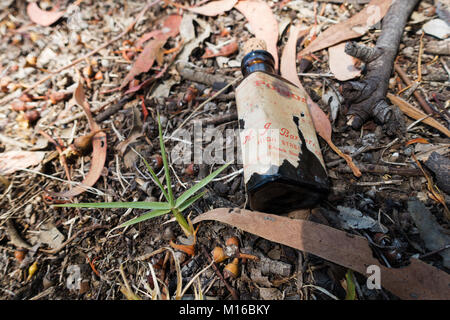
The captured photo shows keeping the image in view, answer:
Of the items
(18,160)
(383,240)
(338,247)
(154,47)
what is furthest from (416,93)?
(18,160)

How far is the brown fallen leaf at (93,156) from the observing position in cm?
153

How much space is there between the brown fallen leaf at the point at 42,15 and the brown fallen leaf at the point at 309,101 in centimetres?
213

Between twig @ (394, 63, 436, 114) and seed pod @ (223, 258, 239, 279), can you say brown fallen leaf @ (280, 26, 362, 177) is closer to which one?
twig @ (394, 63, 436, 114)

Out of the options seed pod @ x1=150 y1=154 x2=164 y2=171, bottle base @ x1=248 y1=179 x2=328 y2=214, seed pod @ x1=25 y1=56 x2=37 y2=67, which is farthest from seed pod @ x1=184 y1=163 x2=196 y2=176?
seed pod @ x1=25 y1=56 x2=37 y2=67

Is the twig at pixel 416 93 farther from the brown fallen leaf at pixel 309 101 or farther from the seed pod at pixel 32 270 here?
the seed pod at pixel 32 270

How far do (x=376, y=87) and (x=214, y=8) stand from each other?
134cm

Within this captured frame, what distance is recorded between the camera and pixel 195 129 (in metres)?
1.61

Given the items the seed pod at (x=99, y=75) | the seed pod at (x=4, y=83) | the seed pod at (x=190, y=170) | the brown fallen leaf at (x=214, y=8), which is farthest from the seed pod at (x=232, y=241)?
the seed pod at (x=4, y=83)

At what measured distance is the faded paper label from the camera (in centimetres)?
113

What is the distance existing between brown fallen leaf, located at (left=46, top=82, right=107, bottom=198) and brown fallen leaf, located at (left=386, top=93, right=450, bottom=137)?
174 centimetres
